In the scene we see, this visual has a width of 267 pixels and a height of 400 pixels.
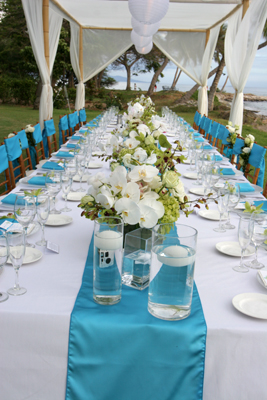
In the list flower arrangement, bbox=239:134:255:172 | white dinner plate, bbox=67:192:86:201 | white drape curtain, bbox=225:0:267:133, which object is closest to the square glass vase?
white dinner plate, bbox=67:192:86:201

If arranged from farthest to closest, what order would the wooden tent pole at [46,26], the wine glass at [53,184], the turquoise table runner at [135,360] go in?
the wooden tent pole at [46,26], the wine glass at [53,184], the turquoise table runner at [135,360]

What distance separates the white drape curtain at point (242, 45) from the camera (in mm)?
6035

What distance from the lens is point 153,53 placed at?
78.9ft

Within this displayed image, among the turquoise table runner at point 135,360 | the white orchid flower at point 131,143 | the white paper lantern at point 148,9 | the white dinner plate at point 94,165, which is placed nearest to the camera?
the turquoise table runner at point 135,360

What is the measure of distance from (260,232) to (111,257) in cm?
63

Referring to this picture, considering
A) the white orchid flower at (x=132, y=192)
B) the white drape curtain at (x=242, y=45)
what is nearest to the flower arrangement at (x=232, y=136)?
the white drape curtain at (x=242, y=45)

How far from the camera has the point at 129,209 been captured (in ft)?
4.29

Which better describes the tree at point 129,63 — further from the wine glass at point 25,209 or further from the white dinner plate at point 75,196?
the wine glass at point 25,209

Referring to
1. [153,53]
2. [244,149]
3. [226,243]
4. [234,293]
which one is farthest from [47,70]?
[153,53]

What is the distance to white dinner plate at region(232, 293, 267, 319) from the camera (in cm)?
124

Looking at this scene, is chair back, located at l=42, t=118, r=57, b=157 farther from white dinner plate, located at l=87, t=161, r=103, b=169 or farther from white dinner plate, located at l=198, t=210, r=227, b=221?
white dinner plate, located at l=198, t=210, r=227, b=221

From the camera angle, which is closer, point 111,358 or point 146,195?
point 111,358

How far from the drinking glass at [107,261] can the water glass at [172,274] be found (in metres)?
0.12

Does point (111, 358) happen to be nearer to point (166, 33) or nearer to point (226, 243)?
point (226, 243)
